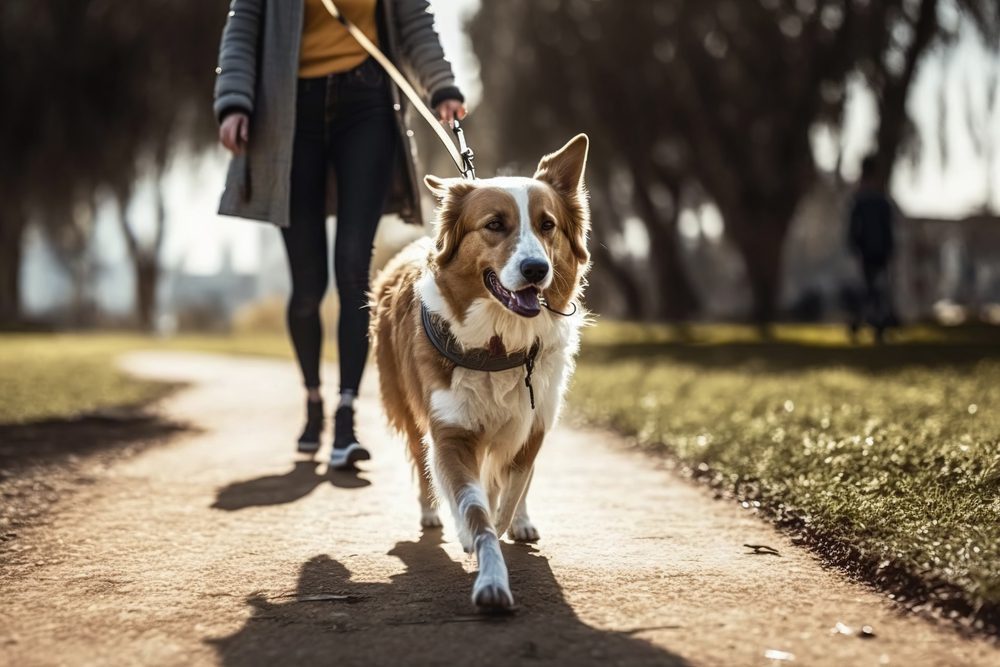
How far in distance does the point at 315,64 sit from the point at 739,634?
139 inches

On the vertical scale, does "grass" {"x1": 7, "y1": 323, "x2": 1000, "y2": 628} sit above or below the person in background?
below

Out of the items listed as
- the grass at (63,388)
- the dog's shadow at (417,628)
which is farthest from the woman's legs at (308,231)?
the grass at (63,388)

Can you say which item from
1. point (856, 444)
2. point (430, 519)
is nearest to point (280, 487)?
point (430, 519)

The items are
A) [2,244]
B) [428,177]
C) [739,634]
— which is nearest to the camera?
[739,634]

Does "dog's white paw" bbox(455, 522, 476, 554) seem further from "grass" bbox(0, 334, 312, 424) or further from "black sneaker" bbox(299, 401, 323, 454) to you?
"grass" bbox(0, 334, 312, 424)

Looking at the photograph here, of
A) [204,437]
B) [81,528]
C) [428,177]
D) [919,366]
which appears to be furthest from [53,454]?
[919,366]

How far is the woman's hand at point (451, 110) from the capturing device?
4.78 m

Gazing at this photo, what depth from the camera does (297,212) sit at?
5137mm

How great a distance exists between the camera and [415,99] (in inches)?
183

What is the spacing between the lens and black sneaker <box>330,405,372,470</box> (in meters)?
5.03

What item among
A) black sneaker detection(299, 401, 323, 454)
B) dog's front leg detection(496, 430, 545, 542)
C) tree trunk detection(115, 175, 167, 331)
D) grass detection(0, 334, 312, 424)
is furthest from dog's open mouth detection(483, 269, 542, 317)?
tree trunk detection(115, 175, 167, 331)

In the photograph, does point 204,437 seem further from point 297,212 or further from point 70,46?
point 70,46

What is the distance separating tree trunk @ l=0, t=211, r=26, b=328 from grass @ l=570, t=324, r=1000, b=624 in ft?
68.5

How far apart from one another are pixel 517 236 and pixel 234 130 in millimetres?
2033
